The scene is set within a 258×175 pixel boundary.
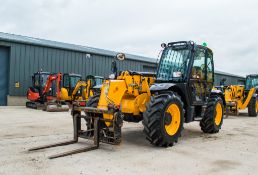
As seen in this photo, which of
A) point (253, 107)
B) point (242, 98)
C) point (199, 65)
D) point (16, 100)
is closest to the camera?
point (199, 65)

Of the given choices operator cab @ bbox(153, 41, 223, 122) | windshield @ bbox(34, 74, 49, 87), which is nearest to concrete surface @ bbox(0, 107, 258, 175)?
operator cab @ bbox(153, 41, 223, 122)

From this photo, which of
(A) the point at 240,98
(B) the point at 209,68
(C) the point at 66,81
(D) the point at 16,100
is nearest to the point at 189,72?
(B) the point at 209,68

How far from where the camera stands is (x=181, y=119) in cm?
719

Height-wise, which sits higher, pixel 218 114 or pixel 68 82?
pixel 68 82

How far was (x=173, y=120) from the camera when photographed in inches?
282

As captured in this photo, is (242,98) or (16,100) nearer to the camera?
(242,98)

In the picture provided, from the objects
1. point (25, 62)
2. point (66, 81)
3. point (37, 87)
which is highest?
point (25, 62)

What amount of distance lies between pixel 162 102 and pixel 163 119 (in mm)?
380

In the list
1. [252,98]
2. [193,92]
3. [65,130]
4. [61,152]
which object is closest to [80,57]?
[252,98]

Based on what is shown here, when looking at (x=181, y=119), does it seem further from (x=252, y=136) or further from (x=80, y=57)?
(x=80, y=57)

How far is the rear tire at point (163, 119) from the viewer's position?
6.48 m

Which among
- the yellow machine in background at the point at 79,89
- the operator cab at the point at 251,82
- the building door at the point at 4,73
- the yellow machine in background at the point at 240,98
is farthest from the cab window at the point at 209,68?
the building door at the point at 4,73

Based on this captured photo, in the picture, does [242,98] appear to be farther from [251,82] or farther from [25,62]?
[25,62]

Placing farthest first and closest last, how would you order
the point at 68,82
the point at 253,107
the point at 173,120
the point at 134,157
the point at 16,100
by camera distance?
the point at 16,100
the point at 68,82
the point at 253,107
the point at 173,120
the point at 134,157
